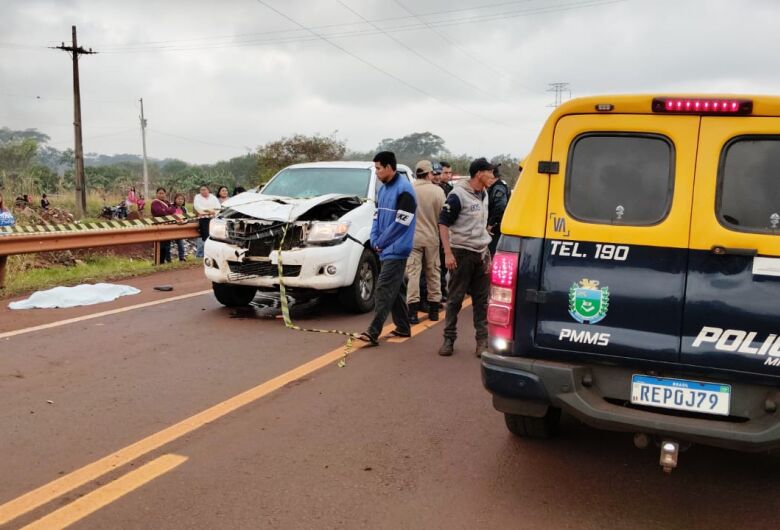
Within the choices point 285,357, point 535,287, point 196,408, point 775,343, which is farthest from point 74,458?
point 775,343

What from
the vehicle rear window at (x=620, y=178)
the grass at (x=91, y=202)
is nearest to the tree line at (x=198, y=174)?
the grass at (x=91, y=202)

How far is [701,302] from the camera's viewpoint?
10.3 feet

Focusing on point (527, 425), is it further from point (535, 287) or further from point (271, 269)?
point (271, 269)

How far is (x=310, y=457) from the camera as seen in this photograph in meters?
3.99

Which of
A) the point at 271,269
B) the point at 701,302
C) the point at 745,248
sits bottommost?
the point at 271,269

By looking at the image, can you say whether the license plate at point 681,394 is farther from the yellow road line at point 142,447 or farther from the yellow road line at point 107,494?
the yellow road line at point 142,447

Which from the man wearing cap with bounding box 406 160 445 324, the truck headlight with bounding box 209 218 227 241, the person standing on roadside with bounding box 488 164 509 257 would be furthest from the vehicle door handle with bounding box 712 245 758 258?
the truck headlight with bounding box 209 218 227 241

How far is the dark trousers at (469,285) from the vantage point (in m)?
6.29

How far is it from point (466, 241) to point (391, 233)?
75 centimetres

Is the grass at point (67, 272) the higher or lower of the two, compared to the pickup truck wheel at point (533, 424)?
lower

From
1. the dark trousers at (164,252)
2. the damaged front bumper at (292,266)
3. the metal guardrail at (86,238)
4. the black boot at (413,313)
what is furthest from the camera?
the dark trousers at (164,252)

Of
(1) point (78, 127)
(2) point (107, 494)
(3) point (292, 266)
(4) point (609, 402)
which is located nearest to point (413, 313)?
(3) point (292, 266)

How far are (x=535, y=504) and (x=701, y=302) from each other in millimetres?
1287

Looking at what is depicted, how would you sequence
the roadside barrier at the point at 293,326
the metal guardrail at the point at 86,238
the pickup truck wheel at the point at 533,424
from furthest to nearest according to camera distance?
1. the metal guardrail at the point at 86,238
2. the roadside barrier at the point at 293,326
3. the pickup truck wheel at the point at 533,424
